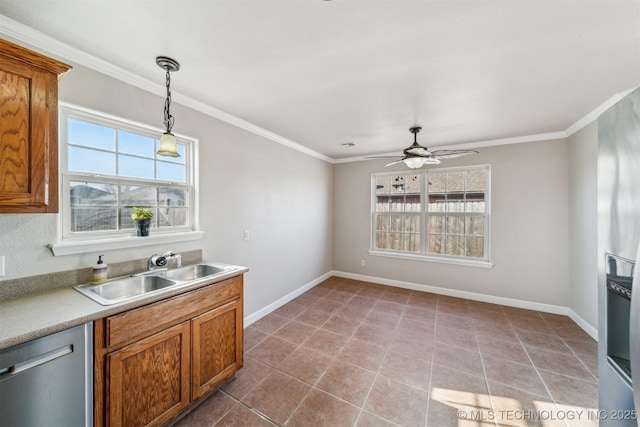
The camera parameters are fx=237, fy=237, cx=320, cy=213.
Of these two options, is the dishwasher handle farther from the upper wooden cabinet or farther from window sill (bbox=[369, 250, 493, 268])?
window sill (bbox=[369, 250, 493, 268])

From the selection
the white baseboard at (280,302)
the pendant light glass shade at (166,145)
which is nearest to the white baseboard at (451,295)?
the white baseboard at (280,302)

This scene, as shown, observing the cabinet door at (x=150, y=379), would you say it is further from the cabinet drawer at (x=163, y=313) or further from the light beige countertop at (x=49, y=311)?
the light beige countertop at (x=49, y=311)

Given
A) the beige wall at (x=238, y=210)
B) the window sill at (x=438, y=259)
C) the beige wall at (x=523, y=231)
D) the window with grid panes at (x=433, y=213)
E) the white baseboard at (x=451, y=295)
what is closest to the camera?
the beige wall at (x=238, y=210)

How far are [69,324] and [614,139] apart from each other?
238 centimetres

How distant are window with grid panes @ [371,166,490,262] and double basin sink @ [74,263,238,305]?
10.8 feet

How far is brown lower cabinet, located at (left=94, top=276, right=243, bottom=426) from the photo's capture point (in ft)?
4.17

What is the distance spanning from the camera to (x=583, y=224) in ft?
9.32

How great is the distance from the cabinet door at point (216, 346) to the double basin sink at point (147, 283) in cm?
31

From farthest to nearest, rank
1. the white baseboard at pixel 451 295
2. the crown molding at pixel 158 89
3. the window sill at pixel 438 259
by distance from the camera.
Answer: the window sill at pixel 438 259 < the white baseboard at pixel 451 295 < the crown molding at pixel 158 89

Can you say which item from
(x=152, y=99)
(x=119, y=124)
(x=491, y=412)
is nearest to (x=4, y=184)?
(x=119, y=124)

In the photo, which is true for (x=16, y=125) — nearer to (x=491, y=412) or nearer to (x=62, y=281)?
(x=62, y=281)

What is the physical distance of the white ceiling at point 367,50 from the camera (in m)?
1.26

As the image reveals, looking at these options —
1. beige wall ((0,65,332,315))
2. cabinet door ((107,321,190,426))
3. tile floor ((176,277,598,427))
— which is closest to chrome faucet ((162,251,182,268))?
beige wall ((0,65,332,315))

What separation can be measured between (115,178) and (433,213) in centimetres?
429
